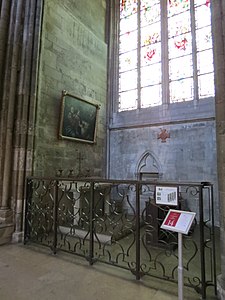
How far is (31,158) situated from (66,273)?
200cm

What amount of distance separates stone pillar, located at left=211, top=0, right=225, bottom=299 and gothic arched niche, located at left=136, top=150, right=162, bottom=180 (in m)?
3.46

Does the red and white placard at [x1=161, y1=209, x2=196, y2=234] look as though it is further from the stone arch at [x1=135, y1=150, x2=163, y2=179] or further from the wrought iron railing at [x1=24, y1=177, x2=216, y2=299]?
the stone arch at [x1=135, y1=150, x2=163, y2=179]

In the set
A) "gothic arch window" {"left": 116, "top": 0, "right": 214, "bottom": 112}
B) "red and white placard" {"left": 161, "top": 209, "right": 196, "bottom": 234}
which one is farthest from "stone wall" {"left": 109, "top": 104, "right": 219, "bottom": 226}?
"red and white placard" {"left": 161, "top": 209, "right": 196, "bottom": 234}

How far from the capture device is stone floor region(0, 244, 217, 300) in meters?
1.90

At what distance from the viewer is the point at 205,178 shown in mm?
4773

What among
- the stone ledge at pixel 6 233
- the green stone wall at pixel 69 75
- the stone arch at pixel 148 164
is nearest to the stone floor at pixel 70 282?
the stone ledge at pixel 6 233

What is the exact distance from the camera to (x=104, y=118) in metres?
6.10

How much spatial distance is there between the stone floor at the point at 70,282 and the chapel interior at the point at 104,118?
21 centimetres

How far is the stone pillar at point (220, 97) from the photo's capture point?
6.11 feet

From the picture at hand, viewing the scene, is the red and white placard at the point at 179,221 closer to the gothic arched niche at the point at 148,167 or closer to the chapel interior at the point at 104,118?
the chapel interior at the point at 104,118

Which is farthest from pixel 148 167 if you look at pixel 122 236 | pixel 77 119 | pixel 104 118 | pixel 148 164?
pixel 122 236

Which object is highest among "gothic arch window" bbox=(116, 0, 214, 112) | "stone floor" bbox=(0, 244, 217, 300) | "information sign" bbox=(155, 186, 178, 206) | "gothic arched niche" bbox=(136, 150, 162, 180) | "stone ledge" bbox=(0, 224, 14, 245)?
"gothic arch window" bbox=(116, 0, 214, 112)

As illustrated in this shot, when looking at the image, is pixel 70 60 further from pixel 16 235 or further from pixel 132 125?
pixel 16 235

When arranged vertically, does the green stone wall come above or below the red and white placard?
above
